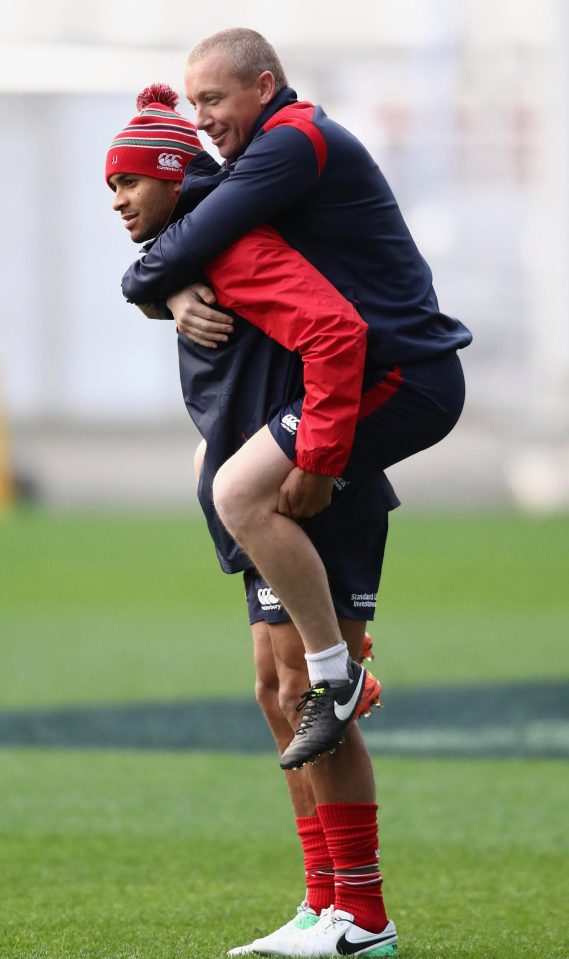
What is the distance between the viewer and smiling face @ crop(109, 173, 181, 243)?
350cm

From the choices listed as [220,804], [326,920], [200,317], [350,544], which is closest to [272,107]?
[200,317]

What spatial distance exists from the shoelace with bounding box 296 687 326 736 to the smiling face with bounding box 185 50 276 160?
47.9 inches

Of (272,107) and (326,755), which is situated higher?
(272,107)

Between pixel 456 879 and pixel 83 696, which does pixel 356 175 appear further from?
pixel 83 696

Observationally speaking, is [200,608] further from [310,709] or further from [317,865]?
[310,709]

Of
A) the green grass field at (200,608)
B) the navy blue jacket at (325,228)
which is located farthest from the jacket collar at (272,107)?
the green grass field at (200,608)

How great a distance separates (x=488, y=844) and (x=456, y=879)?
0.50 metres

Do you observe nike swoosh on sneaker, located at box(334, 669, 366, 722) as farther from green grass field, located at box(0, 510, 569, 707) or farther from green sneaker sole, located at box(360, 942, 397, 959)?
green grass field, located at box(0, 510, 569, 707)

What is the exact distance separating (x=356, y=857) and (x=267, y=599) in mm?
615

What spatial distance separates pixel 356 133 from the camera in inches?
811

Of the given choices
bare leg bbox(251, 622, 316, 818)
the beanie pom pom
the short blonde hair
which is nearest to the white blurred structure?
bare leg bbox(251, 622, 316, 818)

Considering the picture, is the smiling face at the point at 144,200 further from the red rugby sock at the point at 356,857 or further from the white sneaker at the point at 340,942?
the white sneaker at the point at 340,942

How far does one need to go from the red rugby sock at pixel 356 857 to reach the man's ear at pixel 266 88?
5.15 feet

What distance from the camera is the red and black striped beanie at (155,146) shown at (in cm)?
346
